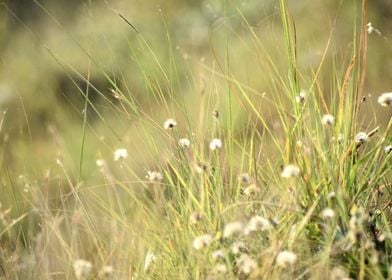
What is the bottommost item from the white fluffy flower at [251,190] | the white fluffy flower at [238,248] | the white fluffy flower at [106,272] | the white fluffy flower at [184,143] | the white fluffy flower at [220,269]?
the white fluffy flower at [106,272]

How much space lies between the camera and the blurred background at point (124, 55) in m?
4.23

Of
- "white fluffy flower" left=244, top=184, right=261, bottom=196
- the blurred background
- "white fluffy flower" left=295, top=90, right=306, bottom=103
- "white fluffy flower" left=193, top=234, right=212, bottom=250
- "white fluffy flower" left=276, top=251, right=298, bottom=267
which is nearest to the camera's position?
"white fluffy flower" left=276, top=251, right=298, bottom=267

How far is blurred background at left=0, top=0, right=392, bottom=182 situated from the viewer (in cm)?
423

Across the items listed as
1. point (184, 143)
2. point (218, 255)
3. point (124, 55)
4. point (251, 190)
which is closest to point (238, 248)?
point (218, 255)

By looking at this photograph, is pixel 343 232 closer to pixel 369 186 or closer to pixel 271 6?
pixel 369 186

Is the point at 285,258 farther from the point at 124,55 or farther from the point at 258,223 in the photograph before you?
the point at 124,55

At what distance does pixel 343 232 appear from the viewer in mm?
2125

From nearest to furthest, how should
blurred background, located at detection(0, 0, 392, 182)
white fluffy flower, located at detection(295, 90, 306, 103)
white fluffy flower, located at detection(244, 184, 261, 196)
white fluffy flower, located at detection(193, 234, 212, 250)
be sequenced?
white fluffy flower, located at detection(193, 234, 212, 250)
white fluffy flower, located at detection(244, 184, 261, 196)
white fluffy flower, located at detection(295, 90, 306, 103)
blurred background, located at detection(0, 0, 392, 182)

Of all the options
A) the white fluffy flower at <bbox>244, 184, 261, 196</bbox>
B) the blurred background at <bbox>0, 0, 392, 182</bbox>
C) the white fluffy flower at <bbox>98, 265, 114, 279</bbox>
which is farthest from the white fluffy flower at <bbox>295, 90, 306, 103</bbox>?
the blurred background at <bbox>0, 0, 392, 182</bbox>

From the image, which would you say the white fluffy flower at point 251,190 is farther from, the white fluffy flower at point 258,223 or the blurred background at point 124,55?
the blurred background at point 124,55

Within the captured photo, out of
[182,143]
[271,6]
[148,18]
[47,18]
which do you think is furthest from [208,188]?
[47,18]

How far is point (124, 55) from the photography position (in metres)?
4.90

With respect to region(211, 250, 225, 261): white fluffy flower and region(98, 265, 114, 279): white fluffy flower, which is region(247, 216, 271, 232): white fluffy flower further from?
region(98, 265, 114, 279): white fluffy flower

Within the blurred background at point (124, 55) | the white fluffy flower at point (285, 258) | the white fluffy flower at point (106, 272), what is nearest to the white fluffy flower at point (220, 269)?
the white fluffy flower at point (285, 258)
